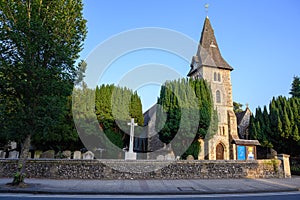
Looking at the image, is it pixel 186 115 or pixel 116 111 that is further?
pixel 116 111

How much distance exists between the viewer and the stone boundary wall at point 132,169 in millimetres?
12359

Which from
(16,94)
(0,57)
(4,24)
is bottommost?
(16,94)

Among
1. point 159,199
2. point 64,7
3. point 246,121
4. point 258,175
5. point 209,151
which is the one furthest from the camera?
point 246,121

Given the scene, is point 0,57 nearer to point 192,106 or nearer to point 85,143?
point 85,143

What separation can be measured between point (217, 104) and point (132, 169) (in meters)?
22.8

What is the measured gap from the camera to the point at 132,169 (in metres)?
12.7

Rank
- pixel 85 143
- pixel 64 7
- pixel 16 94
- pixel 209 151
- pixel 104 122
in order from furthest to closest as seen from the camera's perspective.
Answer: pixel 209 151, pixel 104 122, pixel 85 143, pixel 64 7, pixel 16 94

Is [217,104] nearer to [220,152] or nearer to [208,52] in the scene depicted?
[220,152]

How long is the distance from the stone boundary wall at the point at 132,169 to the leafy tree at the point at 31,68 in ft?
8.69

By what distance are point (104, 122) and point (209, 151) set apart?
1429 centimetres

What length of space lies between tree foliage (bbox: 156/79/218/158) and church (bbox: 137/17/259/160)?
388 centimetres

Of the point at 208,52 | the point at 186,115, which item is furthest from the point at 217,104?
the point at 186,115

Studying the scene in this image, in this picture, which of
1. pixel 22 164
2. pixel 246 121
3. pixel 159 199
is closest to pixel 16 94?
pixel 22 164

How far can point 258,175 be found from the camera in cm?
1380
